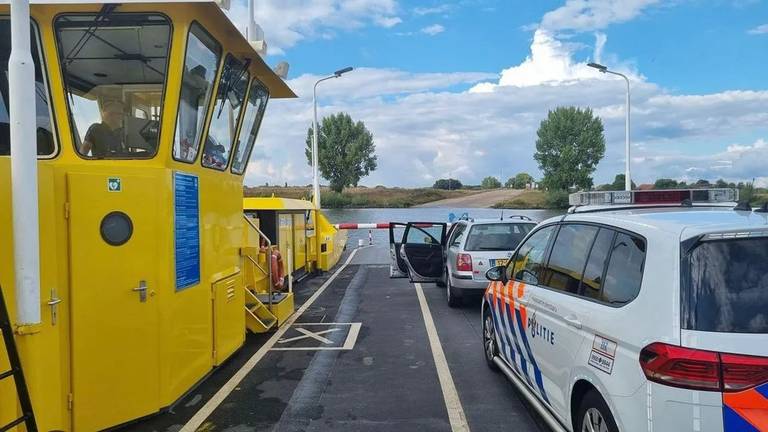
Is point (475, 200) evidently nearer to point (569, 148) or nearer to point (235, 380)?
point (569, 148)

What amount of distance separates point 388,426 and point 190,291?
220 cm

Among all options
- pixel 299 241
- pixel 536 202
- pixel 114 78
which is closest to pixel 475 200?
pixel 536 202

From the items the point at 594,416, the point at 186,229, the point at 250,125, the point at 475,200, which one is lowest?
the point at 594,416

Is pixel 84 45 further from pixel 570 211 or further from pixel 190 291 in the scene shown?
pixel 570 211

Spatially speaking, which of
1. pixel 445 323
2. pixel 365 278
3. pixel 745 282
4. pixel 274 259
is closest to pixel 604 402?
pixel 745 282

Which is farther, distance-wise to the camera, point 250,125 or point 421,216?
point 421,216

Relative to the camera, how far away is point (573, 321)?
11.4 ft

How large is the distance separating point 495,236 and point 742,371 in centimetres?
738

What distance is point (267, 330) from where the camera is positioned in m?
7.89

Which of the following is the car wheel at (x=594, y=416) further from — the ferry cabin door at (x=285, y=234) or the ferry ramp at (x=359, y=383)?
the ferry cabin door at (x=285, y=234)

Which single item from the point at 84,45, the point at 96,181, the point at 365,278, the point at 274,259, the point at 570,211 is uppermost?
the point at 84,45

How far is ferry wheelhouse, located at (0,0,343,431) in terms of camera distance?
13.6 feet

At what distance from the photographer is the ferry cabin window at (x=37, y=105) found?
4.76 m

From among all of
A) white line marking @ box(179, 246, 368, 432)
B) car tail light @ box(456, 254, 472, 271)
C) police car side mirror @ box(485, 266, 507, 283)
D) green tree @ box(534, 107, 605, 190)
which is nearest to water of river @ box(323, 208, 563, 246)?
car tail light @ box(456, 254, 472, 271)
